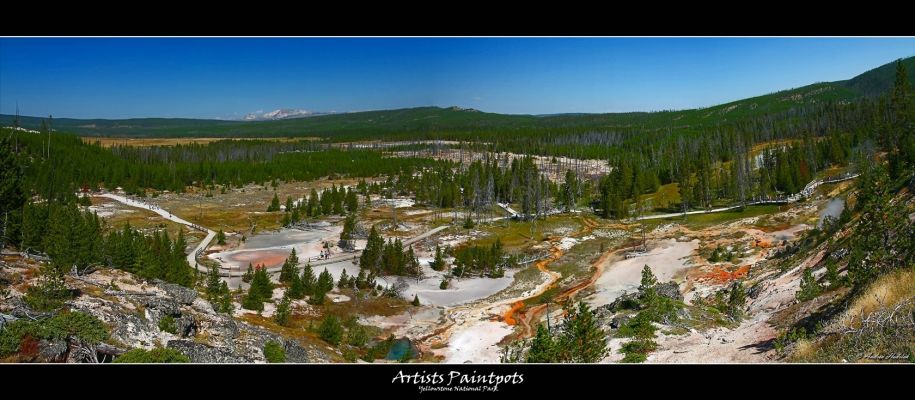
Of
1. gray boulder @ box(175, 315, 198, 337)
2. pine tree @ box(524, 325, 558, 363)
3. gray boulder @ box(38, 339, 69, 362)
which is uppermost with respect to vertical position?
gray boulder @ box(38, 339, 69, 362)

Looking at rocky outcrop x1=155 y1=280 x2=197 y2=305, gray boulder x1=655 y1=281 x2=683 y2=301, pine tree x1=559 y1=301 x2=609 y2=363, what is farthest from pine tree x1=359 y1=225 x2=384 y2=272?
pine tree x1=559 y1=301 x2=609 y2=363

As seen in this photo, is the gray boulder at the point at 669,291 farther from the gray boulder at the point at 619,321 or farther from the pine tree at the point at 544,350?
the pine tree at the point at 544,350

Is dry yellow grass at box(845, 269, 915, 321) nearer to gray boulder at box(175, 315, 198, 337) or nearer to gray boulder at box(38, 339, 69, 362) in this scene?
gray boulder at box(38, 339, 69, 362)

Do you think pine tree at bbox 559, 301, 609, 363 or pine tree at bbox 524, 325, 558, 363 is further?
pine tree at bbox 559, 301, 609, 363

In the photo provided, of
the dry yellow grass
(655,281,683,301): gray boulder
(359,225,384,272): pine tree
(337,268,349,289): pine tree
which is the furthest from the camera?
(359,225,384,272): pine tree

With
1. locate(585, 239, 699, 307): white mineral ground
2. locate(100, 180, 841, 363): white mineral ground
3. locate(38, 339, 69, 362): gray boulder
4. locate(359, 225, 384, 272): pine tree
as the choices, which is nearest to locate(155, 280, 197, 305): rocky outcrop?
locate(38, 339, 69, 362): gray boulder

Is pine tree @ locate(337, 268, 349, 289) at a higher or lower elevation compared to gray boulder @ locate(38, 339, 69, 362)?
lower

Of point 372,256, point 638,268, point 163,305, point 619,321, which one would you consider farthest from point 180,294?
point 638,268

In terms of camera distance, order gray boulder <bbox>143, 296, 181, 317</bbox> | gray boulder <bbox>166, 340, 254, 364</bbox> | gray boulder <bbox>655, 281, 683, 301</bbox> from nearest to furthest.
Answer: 1. gray boulder <bbox>166, 340, 254, 364</bbox>
2. gray boulder <bbox>143, 296, 181, 317</bbox>
3. gray boulder <bbox>655, 281, 683, 301</bbox>

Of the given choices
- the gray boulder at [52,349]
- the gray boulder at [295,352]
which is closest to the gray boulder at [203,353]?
the gray boulder at [295,352]
